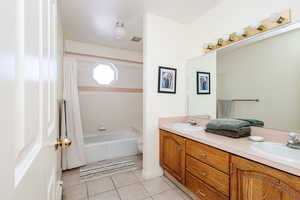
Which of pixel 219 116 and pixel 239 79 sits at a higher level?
pixel 239 79

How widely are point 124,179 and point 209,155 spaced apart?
1362 millimetres

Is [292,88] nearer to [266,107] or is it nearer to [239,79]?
[266,107]

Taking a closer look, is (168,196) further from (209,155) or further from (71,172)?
(71,172)

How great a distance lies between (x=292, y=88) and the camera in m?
1.25

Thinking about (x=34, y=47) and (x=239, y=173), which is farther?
(x=239, y=173)

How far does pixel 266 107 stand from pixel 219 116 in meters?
0.53

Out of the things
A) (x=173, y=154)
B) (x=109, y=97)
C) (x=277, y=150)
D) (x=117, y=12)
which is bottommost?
(x=173, y=154)

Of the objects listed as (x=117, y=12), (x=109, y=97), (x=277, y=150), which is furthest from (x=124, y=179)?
(x=117, y=12)

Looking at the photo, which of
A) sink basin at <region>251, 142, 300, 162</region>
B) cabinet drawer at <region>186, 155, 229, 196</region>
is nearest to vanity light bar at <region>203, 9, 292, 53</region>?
sink basin at <region>251, 142, 300, 162</region>

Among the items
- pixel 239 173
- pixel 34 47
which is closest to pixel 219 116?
pixel 239 173

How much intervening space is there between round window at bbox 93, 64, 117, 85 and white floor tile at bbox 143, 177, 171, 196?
94.8 inches

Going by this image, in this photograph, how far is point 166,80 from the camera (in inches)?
86.0

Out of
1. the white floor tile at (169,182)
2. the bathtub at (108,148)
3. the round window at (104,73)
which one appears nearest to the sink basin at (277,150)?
the white floor tile at (169,182)

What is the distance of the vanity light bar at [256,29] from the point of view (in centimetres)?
126
